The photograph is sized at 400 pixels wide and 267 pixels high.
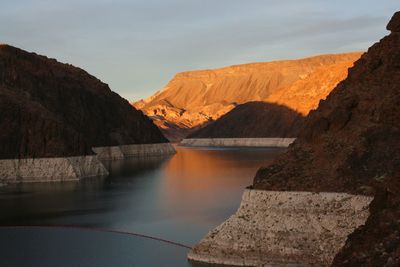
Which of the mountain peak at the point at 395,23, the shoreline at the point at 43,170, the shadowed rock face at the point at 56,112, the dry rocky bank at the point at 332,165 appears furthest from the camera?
the shadowed rock face at the point at 56,112

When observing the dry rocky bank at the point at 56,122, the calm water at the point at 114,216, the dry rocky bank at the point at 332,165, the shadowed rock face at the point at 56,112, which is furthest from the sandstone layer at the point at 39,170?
the dry rocky bank at the point at 332,165

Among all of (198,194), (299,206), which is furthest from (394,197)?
(198,194)

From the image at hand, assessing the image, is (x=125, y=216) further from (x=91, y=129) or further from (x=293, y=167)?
(x=91, y=129)

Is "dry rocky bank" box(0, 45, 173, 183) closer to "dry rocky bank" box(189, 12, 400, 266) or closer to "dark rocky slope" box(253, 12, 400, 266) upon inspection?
"dark rocky slope" box(253, 12, 400, 266)

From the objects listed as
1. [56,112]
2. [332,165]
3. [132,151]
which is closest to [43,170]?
[56,112]

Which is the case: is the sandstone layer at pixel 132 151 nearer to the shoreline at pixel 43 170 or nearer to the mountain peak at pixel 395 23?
the shoreline at pixel 43 170

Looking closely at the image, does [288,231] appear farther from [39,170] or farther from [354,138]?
[39,170]
